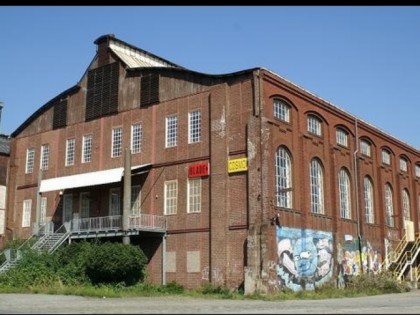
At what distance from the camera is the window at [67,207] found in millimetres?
35406

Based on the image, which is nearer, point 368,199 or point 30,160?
point 30,160

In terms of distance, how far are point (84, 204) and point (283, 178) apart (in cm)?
1296

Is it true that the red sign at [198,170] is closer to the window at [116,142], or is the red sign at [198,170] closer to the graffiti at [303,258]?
the graffiti at [303,258]

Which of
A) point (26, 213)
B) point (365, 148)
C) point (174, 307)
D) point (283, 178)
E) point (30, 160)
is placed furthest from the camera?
point (365, 148)

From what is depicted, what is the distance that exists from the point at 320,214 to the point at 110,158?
43.0 ft

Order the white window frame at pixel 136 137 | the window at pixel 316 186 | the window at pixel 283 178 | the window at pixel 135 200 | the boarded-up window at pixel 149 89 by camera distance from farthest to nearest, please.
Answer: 1. the white window frame at pixel 136 137
2. the boarded-up window at pixel 149 89
3. the window at pixel 316 186
4. the window at pixel 135 200
5. the window at pixel 283 178

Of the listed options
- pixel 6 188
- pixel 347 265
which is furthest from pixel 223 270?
pixel 6 188

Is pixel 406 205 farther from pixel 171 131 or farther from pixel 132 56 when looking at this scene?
pixel 132 56

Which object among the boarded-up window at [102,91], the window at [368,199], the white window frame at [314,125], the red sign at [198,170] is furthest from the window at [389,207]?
the boarded-up window at [102,91]

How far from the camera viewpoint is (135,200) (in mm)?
32625

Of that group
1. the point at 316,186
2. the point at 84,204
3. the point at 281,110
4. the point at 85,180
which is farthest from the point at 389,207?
the point at 85,180

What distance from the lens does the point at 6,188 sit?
39.9 metres

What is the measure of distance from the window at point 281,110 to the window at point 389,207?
14.7m

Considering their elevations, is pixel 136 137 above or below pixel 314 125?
below
